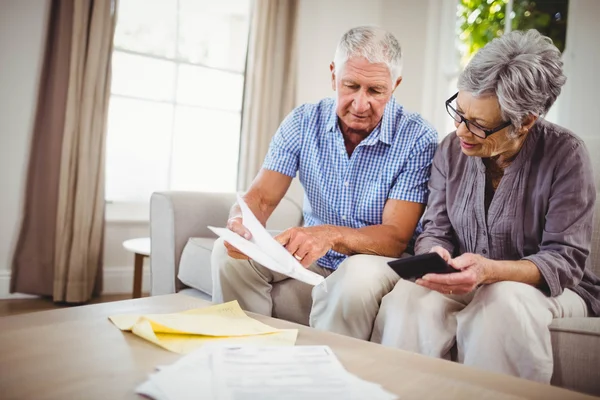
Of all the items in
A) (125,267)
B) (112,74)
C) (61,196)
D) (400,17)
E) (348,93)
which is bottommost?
(125,267)

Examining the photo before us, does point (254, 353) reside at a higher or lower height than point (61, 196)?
lower

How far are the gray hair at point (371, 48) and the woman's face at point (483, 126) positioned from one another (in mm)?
376

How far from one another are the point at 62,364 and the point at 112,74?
8.32 feet

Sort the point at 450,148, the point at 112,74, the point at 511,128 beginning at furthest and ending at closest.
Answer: the point at 112,74 → the point at 450,148 → the point at 511,128

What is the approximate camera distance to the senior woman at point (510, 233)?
1.04 metres

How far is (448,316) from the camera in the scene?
1.17 meters

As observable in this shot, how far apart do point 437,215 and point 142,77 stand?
230 centimetres

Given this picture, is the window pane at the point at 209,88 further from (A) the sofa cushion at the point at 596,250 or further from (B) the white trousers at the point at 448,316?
(A) the sofa cushion at the point at 596,250

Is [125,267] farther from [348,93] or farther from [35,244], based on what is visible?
[348,93]

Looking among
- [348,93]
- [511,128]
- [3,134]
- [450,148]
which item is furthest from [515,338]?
[3,134]

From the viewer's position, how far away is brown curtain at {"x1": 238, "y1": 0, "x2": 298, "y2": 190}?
131 inches

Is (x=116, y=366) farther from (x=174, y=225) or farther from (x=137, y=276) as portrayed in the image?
(x=137, y=276)

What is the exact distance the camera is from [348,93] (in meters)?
1.61

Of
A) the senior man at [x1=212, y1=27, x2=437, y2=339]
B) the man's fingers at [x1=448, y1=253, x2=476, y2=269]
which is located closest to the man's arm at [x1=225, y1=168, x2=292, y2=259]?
the senior man at [x1=212, y1=27, x2=437, y2=339]
